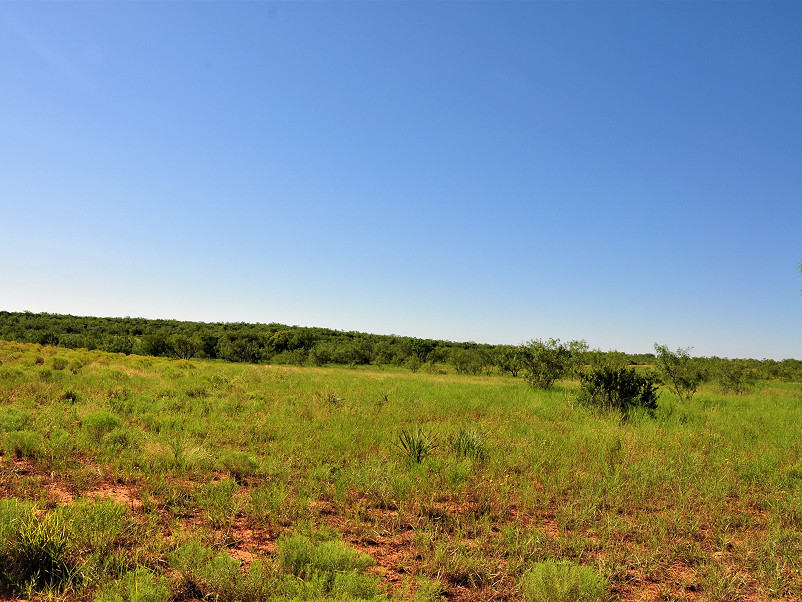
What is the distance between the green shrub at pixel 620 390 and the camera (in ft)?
46.5

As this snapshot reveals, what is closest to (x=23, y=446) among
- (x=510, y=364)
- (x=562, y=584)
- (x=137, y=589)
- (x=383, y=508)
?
(x=137, y=589)

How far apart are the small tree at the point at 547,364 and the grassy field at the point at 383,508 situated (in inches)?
469

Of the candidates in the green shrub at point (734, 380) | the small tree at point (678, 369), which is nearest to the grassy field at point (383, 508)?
the small tree at point (678, 369)

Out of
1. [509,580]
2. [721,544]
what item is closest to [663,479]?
[721,544]

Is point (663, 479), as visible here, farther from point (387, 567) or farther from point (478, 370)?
point (478, 370)

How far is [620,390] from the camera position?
1428 cm

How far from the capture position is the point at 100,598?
3.22 meters

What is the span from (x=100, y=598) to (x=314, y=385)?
1468cm

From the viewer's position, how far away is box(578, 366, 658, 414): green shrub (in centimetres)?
1418

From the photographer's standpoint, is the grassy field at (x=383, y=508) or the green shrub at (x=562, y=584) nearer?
the green shrub at (x=562, y=584)

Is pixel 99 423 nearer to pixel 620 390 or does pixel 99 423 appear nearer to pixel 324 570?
pixel 324 570

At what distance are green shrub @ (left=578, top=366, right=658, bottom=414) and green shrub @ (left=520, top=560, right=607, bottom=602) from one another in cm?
1135

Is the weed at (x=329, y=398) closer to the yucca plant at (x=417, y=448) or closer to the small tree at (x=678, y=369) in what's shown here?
the yucca plant at (x=417, y=448)

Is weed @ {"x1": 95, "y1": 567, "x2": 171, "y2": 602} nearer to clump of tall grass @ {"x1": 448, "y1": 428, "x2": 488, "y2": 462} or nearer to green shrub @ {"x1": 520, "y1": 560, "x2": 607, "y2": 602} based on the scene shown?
green shrub @ {"x1": 520, "y1": 560, "x2": 607, "y2": 602}
